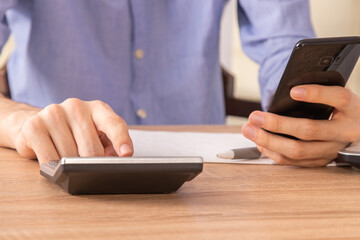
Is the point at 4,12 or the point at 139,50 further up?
the point at 4,12

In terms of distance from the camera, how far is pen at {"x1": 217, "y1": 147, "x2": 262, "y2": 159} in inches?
24.9

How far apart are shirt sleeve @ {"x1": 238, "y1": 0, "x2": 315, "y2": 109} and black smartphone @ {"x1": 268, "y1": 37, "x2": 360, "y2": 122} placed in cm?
34

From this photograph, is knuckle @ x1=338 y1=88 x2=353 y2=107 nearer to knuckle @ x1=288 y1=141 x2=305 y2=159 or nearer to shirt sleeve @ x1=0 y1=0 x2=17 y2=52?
knuckle @ x1=288 y1=141 x2=305 y2=159

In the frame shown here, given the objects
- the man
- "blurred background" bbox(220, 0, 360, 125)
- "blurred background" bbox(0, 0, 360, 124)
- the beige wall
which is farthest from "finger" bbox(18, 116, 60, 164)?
the beige wall

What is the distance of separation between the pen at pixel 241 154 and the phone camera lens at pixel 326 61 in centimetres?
15

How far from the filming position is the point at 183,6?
1.21 meters

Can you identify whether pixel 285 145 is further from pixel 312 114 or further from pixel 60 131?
pixel 60 131

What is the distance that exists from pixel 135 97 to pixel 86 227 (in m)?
0.84

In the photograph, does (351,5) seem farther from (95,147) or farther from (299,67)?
(95,147)

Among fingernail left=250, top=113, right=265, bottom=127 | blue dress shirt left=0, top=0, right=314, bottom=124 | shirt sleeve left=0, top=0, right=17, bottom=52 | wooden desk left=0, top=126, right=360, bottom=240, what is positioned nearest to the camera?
wooden desk left=0, top=126, right=360, bottom=240

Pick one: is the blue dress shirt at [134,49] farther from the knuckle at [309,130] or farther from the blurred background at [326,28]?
the knuckle at [309,130]

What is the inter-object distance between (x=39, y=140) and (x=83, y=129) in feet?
0.17

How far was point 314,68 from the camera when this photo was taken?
56 centimetres

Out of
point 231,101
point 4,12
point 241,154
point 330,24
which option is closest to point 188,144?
point 241,154
